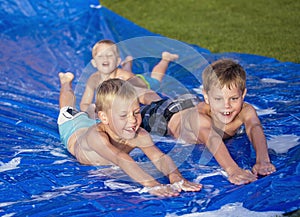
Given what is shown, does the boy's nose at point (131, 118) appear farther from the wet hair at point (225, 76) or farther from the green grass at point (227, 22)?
the green grass at point (227, 22)

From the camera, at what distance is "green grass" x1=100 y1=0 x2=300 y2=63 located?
6.26 meters

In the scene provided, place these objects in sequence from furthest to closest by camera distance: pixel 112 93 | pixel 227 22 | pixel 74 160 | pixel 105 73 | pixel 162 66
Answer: pixel 227 22
pixel 162 66
pixel 105 73
pixel 74 160
pixel 112 93

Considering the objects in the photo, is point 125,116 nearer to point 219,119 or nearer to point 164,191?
point 164,191

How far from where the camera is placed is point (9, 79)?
15.8 feet

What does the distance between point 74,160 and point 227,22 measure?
4.63m

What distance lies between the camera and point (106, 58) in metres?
4.45

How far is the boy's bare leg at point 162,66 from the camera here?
187 inches

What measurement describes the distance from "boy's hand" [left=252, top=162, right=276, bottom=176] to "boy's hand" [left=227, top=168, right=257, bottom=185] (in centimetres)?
4

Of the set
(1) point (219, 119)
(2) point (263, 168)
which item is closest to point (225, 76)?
(1) point (219, 119)

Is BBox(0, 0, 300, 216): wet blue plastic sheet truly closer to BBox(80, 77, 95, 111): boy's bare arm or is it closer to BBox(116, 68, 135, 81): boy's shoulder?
BBox(80, 77, 95, 111): boy's bare arm

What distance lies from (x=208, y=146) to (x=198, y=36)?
382 cm

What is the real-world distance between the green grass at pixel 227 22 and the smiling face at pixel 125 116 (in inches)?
123

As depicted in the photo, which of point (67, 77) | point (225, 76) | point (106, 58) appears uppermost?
point (106, 58)

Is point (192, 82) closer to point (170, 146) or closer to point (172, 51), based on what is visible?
point (172, 51)
